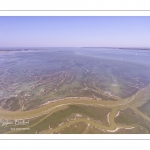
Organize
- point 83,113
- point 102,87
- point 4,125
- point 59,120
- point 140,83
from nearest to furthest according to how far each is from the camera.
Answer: point 4,125, point 59,120, point 83,113, point 102,87, point 140,83

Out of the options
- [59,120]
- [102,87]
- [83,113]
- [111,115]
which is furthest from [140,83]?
[59,120]
